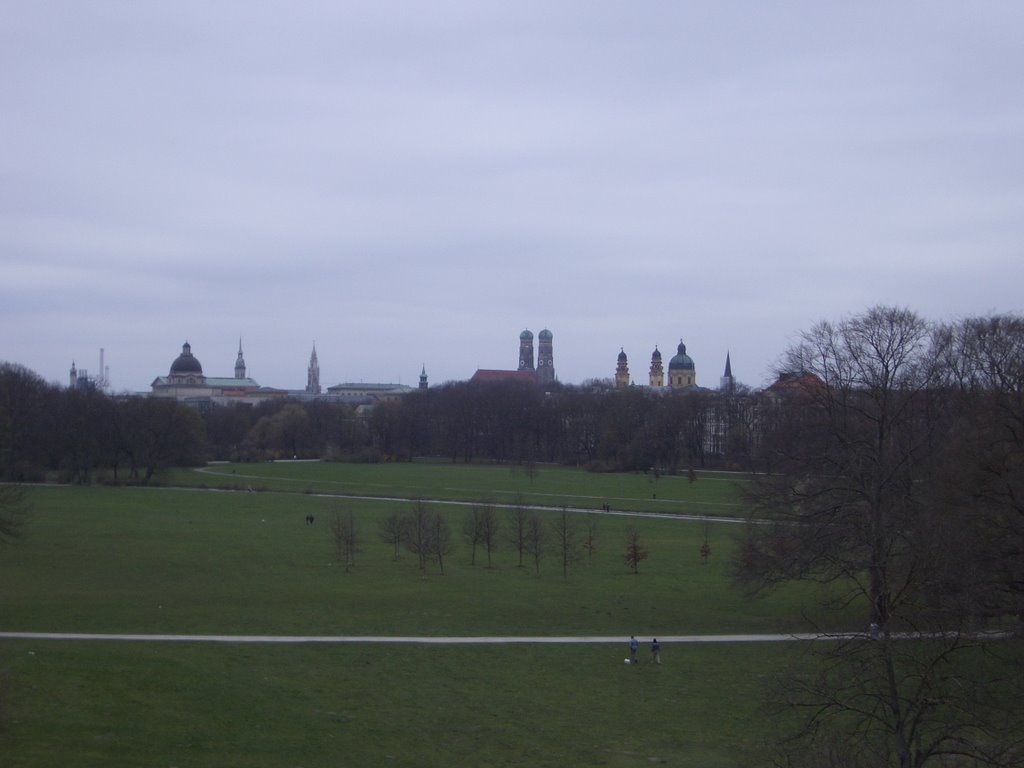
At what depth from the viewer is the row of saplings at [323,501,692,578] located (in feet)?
126

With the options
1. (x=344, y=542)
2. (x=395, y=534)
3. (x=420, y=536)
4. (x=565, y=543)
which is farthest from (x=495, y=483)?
(x=420, y=536)

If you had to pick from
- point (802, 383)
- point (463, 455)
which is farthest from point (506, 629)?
point (463, 455)

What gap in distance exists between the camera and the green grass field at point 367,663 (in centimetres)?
1764

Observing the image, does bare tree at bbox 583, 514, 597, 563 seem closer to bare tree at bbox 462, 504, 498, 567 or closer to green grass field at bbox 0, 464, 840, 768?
green grass field at bbox 0, 464, 840, 768

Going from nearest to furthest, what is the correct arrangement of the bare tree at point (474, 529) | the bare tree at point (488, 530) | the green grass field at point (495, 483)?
the bare tree at point (474, 529)
the bare tree at point (488, 530)
the green grass field at point (495, 483)

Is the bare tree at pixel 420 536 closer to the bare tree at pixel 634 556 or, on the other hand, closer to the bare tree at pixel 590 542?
the bare tree at pixel 590 542

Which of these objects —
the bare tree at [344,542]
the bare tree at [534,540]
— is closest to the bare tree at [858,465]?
the bare tree at [534,540]

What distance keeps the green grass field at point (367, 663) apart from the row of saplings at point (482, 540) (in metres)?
0.67

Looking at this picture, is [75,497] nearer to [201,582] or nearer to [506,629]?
[201,582]

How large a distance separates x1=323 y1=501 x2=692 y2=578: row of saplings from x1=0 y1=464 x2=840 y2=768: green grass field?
0.67 metres

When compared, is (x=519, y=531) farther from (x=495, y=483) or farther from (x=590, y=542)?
(x=495, y=483)

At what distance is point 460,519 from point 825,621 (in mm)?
28763

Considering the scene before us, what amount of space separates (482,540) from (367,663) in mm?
19710

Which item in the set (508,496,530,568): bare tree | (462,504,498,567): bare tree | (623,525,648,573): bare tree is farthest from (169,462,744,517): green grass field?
(623,525,648,573): bare tree
